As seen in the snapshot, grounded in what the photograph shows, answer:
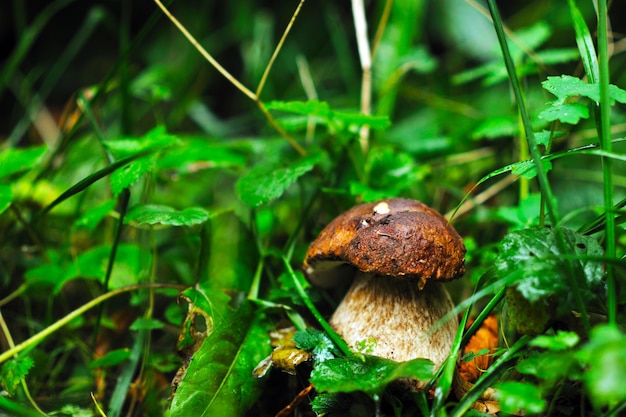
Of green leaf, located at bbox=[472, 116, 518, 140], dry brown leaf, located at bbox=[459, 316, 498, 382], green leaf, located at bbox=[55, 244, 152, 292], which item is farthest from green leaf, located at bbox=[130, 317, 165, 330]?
green leaf, located at bbox=[472, 116, 518, 140]

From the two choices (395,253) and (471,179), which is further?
(471,179)

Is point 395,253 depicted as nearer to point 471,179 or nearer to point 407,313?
point 407,313

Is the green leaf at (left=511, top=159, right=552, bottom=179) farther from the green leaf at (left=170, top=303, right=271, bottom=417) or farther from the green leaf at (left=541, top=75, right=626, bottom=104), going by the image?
the green leaf at (left=170, top=303, right=271, bottom=417)

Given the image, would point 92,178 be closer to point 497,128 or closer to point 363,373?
point 363,373

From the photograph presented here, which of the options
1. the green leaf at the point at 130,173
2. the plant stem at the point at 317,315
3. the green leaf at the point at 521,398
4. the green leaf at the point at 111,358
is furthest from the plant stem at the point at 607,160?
the green leaf at the point at 111,358

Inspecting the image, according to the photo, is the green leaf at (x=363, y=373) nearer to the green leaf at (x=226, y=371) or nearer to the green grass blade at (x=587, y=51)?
the green leaf at (x=226, y=371)

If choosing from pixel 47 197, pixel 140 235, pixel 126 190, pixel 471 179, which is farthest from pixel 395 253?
pixel 47 197
